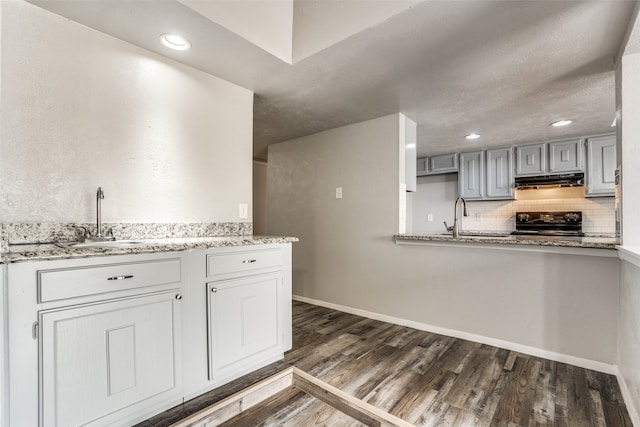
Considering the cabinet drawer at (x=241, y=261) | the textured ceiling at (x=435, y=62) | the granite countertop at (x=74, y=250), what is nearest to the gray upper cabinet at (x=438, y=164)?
the textured ceiling at (x=435, y=62)

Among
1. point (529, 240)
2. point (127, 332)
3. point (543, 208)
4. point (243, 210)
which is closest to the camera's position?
point (127, 332)

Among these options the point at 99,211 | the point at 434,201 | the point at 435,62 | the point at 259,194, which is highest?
the point at 435,62

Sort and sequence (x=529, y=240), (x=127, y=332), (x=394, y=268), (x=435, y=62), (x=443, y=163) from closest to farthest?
1. (x=127, y=332)
2. (x=435, y=62)
3. (x=529, y=240)
4. (x=394, y=268)
5. (x=443, y=163)

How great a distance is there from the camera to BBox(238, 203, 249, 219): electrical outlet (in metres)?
2.40

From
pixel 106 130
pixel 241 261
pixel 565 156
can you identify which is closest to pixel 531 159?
pixel 565 156

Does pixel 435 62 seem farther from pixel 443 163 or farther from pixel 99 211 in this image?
pixel 443 163

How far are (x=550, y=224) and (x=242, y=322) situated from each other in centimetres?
412

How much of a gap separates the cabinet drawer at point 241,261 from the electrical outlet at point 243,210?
506 mm

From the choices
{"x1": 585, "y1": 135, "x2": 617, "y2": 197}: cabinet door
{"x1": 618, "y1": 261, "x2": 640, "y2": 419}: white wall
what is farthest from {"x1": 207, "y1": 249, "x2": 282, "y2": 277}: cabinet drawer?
{"x1": 585, "y1": 135, "x2": 617, "y2": 197}: cabinet door

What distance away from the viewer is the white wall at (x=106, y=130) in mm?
1478

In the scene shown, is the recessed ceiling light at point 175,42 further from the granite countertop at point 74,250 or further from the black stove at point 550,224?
the black stove at point 550,224

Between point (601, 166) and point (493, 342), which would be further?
point (601, 166)

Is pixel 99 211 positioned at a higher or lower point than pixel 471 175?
lower

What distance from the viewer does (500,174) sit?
4.19 metres
